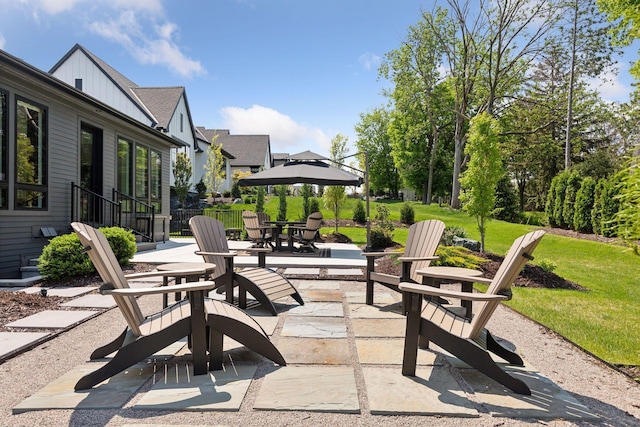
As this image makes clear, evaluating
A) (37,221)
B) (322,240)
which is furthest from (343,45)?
(37,221)

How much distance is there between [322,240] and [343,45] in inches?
259

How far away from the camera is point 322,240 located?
12.8 meters

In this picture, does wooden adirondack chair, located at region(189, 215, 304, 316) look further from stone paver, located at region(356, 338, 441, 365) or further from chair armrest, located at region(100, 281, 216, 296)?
chair armrest, located at region(100, 281, 216, 296)

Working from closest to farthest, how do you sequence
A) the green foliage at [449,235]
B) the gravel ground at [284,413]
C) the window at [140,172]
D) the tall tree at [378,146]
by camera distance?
the gravel ground at [284,413]
the green foliage at [449,235]
the window at [140,172]
the tall tree at [378,146]

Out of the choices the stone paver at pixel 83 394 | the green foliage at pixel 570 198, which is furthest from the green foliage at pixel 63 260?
the green foliage at pixel 570 198

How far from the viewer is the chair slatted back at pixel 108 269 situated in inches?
93.6

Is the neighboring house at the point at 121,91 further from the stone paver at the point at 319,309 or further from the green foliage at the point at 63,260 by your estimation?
the stone paver at the point at 319,309

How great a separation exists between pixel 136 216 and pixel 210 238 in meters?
7.53

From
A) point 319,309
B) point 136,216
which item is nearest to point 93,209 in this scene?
point 136,216

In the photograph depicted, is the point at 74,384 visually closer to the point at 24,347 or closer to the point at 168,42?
the point at 24,347

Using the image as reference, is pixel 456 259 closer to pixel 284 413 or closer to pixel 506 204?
pixel 284 413

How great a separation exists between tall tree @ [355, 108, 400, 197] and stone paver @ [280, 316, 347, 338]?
3414 centimetres

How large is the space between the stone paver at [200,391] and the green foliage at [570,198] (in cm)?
1606

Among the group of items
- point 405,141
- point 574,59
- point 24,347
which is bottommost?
point 24,347
